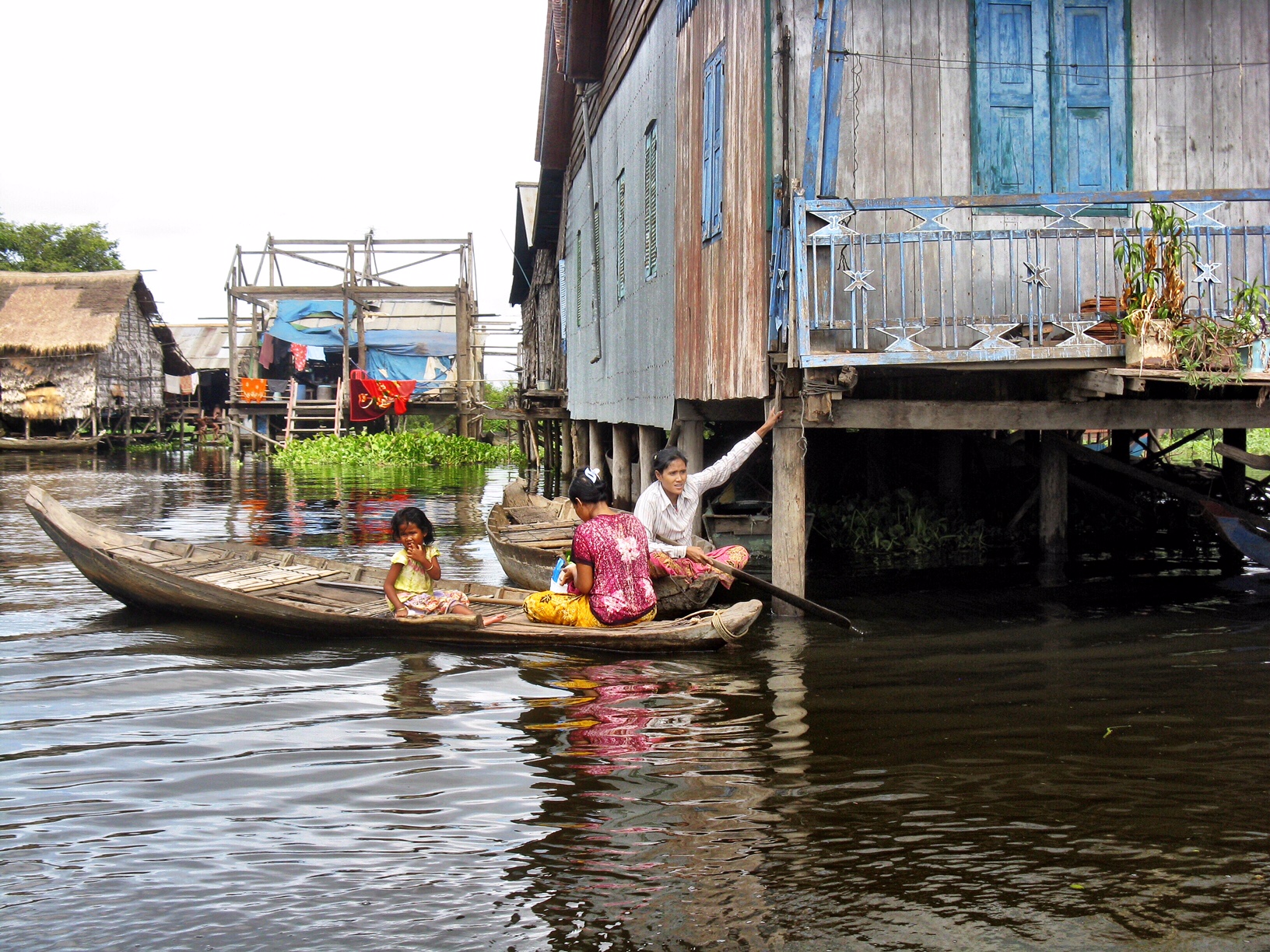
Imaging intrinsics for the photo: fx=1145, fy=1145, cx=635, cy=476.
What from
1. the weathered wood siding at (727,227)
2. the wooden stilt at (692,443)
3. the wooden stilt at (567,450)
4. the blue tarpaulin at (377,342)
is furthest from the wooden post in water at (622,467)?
the blue tarpaulin at (377,342)

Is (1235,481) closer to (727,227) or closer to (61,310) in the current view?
(727,227)

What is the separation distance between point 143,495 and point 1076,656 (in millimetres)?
16227

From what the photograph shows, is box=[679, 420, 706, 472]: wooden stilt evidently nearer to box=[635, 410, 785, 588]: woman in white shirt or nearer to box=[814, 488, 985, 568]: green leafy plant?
box=[635, 410, 785, 588]: woman in white shirt

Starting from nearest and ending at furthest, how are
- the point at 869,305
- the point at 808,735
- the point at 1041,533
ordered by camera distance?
1. the point at 808,735
2. the point at 869,305
3. the point at 1041,533

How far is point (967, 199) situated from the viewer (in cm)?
682

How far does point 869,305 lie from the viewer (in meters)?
7.44

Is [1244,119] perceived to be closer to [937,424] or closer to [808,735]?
[937,424]

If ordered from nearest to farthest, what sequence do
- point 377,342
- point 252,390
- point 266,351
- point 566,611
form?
point 566,611 → point 252,390 → point 377,342 → point 266,351

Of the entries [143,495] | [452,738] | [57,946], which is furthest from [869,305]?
[143,495]

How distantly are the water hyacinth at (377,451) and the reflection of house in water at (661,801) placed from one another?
20.4 metres

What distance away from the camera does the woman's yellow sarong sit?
274 inches

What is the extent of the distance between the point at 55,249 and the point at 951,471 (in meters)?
43.3

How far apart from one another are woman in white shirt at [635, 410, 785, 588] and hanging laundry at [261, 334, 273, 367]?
27980mm

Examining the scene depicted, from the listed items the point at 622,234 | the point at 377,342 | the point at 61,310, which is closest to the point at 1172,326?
the point at 622,234
